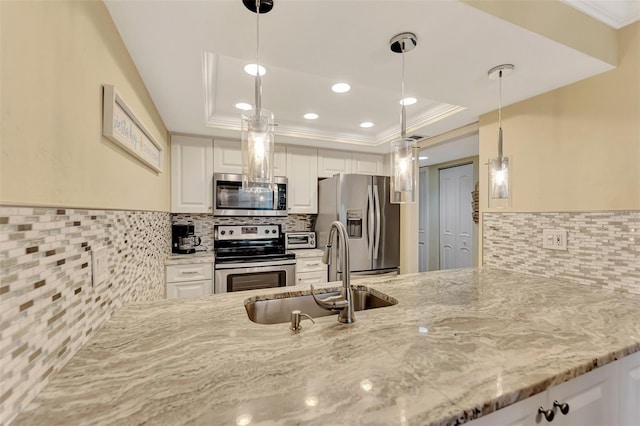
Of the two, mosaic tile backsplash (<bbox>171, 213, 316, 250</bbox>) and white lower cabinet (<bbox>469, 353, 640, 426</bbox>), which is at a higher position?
mosaic tile backsplash (<bbox>171, 213, 316, 250</bbox>)

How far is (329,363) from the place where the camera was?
28.3 inches

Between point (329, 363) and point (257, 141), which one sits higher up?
point (257, 141)

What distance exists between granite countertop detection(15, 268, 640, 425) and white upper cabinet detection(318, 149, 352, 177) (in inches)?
94.0

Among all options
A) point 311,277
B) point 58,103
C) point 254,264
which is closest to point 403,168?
point 58,103

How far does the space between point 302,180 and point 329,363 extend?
8.76 ft

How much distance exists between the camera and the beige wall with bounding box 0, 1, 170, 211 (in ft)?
1.79

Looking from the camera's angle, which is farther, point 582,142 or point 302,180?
point 302,180

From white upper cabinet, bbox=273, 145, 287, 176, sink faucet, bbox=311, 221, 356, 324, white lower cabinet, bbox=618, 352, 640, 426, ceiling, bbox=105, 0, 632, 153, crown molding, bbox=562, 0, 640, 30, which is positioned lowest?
white lower cabinet, bbox=618, 352, 640, 426

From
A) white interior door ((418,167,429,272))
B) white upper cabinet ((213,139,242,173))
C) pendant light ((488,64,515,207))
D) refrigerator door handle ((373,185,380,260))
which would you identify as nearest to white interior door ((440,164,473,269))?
white interior door ((418,167,429,272))

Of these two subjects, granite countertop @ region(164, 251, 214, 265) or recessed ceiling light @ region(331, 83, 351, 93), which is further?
granite countertop @ region(164, 251, 214, 265)

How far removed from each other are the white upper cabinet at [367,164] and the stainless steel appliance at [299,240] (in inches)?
38.7

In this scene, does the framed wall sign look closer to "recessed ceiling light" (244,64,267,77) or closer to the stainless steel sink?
"recessed ceiling light" (244,64,267,77)

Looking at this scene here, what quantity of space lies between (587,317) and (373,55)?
4.55 feet

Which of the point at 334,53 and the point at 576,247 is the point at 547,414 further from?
the point at 334,53
